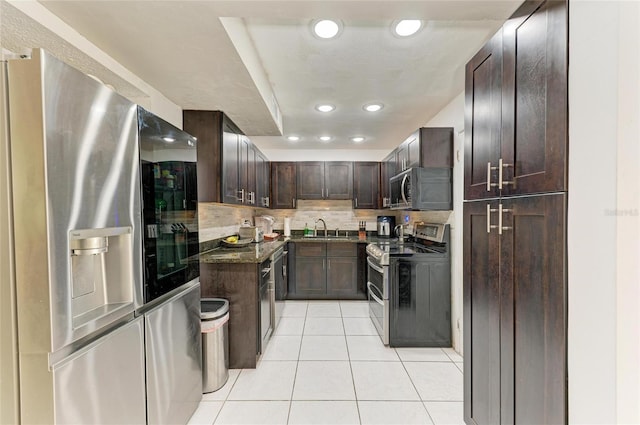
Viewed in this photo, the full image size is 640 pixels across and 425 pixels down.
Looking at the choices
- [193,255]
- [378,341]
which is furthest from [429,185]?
[193,255]

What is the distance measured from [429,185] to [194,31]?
2.32 meters

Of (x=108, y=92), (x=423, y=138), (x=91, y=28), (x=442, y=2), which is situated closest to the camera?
(x=108, y=92)

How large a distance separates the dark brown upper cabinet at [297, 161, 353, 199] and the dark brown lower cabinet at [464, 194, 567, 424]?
9.84 ft

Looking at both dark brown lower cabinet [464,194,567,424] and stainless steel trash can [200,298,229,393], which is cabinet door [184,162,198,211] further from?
dark brown lower cabinet [464,194,567,424]

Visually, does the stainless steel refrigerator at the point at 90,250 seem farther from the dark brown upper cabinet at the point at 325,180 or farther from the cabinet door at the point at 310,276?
the dark brown upper cabinet at the point at 325,180

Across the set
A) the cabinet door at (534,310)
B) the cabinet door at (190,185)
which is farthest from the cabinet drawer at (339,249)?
the cabinet door at (534,310)

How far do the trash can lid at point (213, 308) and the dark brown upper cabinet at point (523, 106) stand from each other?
1933 mm

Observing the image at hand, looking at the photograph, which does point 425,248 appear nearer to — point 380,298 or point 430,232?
point 430,232

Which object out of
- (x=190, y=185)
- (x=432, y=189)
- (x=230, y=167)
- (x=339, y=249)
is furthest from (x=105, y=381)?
(x=339, y=249)

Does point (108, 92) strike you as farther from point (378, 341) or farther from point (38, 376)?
point (378, 341)

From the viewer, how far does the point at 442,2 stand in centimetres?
119

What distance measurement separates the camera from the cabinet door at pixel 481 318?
131cm

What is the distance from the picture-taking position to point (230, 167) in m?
2.68

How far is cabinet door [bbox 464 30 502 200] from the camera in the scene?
1.27 metres
